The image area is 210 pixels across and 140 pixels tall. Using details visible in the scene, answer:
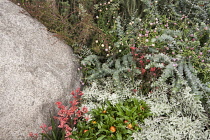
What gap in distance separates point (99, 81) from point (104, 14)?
1.15 metres

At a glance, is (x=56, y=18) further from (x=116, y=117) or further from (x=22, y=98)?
(x=116, y=117)

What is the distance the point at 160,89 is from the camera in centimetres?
257

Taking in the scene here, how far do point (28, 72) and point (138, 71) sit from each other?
4.62ft

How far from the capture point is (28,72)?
2256 mm

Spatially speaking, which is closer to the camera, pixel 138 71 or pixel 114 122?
pixel 114 122

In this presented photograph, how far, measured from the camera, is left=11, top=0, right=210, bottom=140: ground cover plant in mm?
2131

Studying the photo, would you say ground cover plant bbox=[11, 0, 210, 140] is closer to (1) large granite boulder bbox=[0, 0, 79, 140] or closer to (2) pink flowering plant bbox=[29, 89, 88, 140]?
(2) pink flowering plant bbox=[29, 89, 88, 140]

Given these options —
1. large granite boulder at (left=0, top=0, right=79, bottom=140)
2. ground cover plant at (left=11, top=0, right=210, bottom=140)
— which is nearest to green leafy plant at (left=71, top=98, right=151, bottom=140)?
ground cover plant at (left=11, top=0, right=210, bottom=140)

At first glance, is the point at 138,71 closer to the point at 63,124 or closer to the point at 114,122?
the point at 114,122

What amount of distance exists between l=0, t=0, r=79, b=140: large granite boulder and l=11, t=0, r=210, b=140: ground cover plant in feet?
0.61

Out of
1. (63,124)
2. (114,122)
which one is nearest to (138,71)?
(114,122)

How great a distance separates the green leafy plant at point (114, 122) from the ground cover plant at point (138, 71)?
0.01 metres

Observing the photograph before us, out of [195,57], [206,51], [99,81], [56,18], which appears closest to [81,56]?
[99,81]

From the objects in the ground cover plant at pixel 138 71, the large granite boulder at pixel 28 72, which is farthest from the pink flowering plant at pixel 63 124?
the large granite boulder at pixel 28 72
